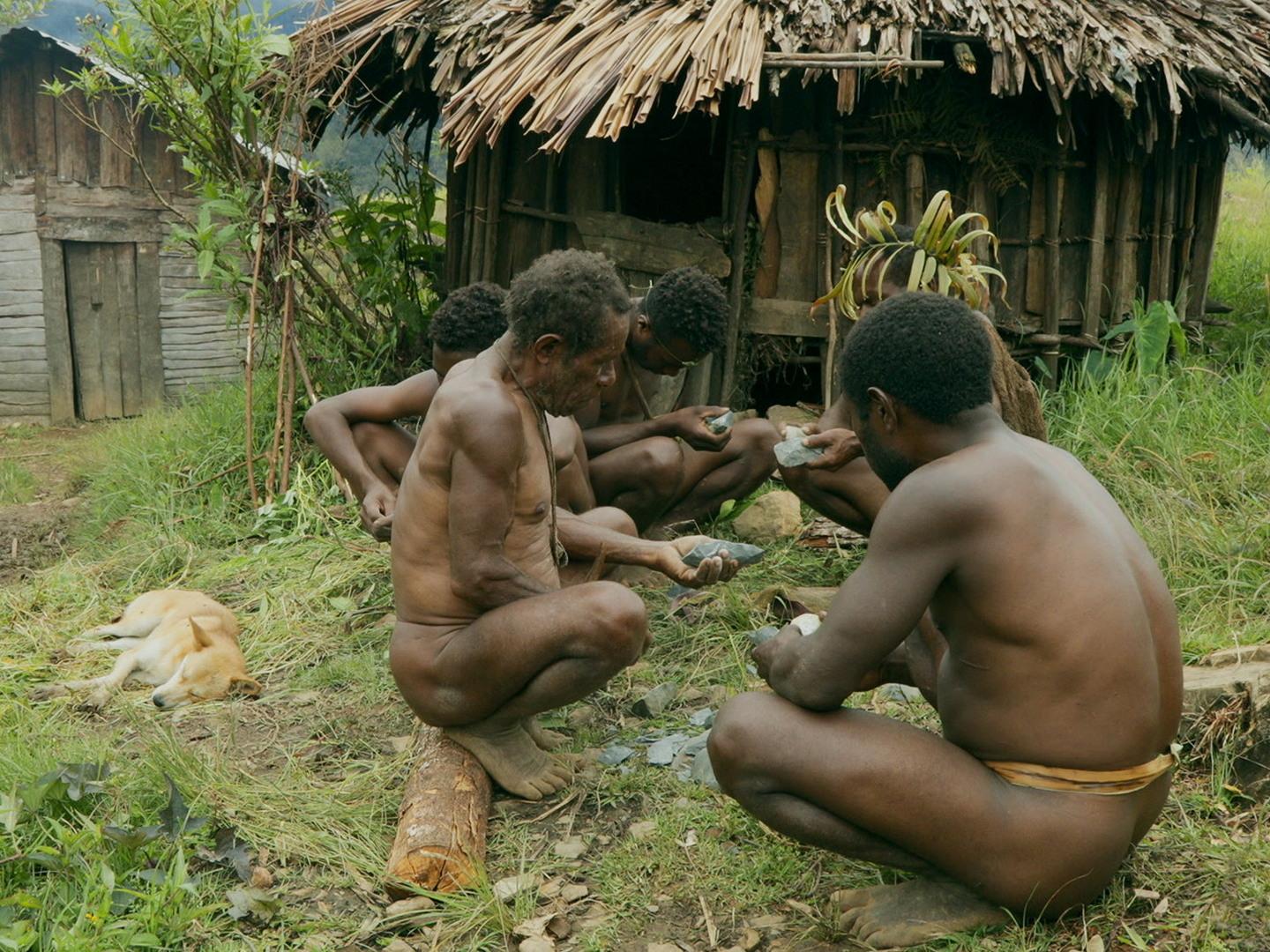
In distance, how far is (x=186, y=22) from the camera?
640 centimetres

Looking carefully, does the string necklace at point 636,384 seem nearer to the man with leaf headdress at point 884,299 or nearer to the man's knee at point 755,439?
the man's knee at point 755,439

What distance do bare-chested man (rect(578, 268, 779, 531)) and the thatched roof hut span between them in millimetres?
1167

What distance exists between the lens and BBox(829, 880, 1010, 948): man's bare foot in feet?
9.29

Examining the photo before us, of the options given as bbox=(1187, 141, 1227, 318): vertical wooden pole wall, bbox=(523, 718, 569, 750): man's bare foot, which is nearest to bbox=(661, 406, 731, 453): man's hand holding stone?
bbox=(523, 718, 569, 750): man's bare foot

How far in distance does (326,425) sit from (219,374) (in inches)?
294

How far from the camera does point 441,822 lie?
11.0ft

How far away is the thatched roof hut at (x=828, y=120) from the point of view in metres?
6.21

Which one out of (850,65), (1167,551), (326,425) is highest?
(850,65)

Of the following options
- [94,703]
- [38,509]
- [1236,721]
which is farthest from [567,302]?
[38,509]

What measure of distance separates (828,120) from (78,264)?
8.04 metres

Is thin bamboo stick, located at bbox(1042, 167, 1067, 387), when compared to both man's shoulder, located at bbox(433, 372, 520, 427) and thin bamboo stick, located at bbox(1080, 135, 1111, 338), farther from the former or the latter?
man's shoulder, located at bbox(433, 372, 520, 427)

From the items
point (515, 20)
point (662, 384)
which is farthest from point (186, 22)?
point (662, 384)

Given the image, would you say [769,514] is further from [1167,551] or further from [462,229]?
[462,229]

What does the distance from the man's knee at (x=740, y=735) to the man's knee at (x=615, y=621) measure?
61 centimetres
